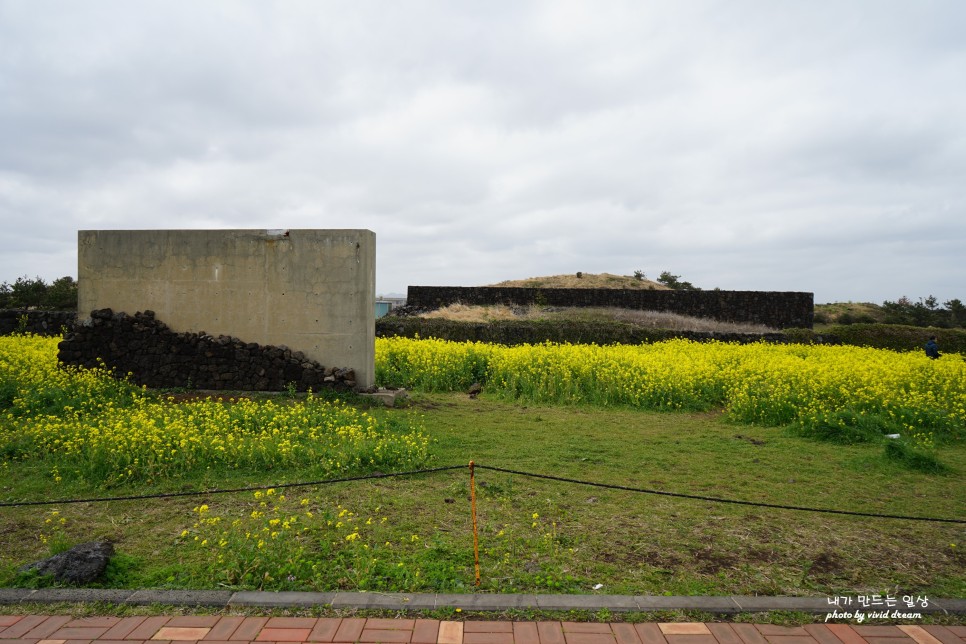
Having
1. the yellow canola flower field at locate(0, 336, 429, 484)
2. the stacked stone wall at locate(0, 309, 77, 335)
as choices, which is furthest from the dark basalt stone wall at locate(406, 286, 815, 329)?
the yellow canola flower field at locate(0, 336, 429, 484)

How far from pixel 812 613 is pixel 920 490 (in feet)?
10.8

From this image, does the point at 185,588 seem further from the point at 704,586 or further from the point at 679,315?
the point at 679,315

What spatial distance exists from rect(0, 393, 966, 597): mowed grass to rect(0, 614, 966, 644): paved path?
1.16ft

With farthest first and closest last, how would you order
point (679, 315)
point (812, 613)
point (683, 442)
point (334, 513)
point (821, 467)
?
1. point (679, 315)
2. point (683, 442)
3. point (821, 467)
4. point (334, 513)
5. point (812, 613)

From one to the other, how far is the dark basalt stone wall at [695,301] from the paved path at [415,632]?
23.4m

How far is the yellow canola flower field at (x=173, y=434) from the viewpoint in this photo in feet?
18.5

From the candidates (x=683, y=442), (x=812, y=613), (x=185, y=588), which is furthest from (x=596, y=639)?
(x=683, y=442)

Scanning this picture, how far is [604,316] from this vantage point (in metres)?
25.1

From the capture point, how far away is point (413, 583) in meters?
3.45

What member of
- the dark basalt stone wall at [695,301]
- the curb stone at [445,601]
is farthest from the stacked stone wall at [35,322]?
the curb stone at [445,601]

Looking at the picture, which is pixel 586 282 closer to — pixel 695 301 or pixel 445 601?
pixel 695 301

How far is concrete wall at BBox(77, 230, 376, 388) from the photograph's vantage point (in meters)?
9.83

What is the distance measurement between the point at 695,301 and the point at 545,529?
23.4m

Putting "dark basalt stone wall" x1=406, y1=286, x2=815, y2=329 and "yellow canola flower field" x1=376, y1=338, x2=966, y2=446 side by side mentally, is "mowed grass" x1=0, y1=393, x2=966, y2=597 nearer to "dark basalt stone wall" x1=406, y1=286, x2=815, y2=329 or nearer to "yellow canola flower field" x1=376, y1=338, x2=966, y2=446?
"yellow canola flower field" x1=376, y1=338, x2=966, y2=446
